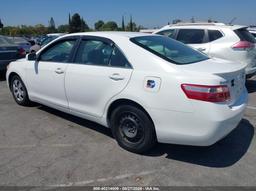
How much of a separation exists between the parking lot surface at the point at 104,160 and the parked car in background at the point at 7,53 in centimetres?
492

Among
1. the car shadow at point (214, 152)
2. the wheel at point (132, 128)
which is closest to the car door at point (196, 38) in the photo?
the car shadow at point (214, 152)

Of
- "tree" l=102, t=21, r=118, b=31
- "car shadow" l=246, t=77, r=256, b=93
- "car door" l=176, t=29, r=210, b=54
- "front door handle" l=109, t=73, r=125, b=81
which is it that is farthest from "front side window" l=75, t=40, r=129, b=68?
"tree" l=102, t=21, r=118, b=31

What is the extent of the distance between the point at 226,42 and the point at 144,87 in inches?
165

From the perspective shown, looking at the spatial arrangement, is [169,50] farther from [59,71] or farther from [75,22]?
[75,22]

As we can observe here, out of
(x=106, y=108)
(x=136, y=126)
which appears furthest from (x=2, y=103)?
(x=136, y=126)

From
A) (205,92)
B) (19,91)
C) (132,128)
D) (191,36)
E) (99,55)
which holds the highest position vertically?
(191,36)

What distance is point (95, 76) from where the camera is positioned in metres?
3.92

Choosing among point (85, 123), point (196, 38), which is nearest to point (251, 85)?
point (196, 38)

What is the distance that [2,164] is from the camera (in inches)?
140

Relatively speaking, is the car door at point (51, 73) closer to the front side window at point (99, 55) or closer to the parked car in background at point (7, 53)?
the front side window at point (99, 55)

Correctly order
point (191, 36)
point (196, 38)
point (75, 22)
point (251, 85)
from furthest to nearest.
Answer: point (75, 22), point (251, 85), point (191, 36), point (196, 38)

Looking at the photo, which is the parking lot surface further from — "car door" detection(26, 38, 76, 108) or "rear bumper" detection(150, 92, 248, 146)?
"car door" detection(26, 38, 76, 108)

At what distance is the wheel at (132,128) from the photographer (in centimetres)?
352

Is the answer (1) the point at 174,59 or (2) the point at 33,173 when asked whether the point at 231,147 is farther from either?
(2) the point at 33,173
